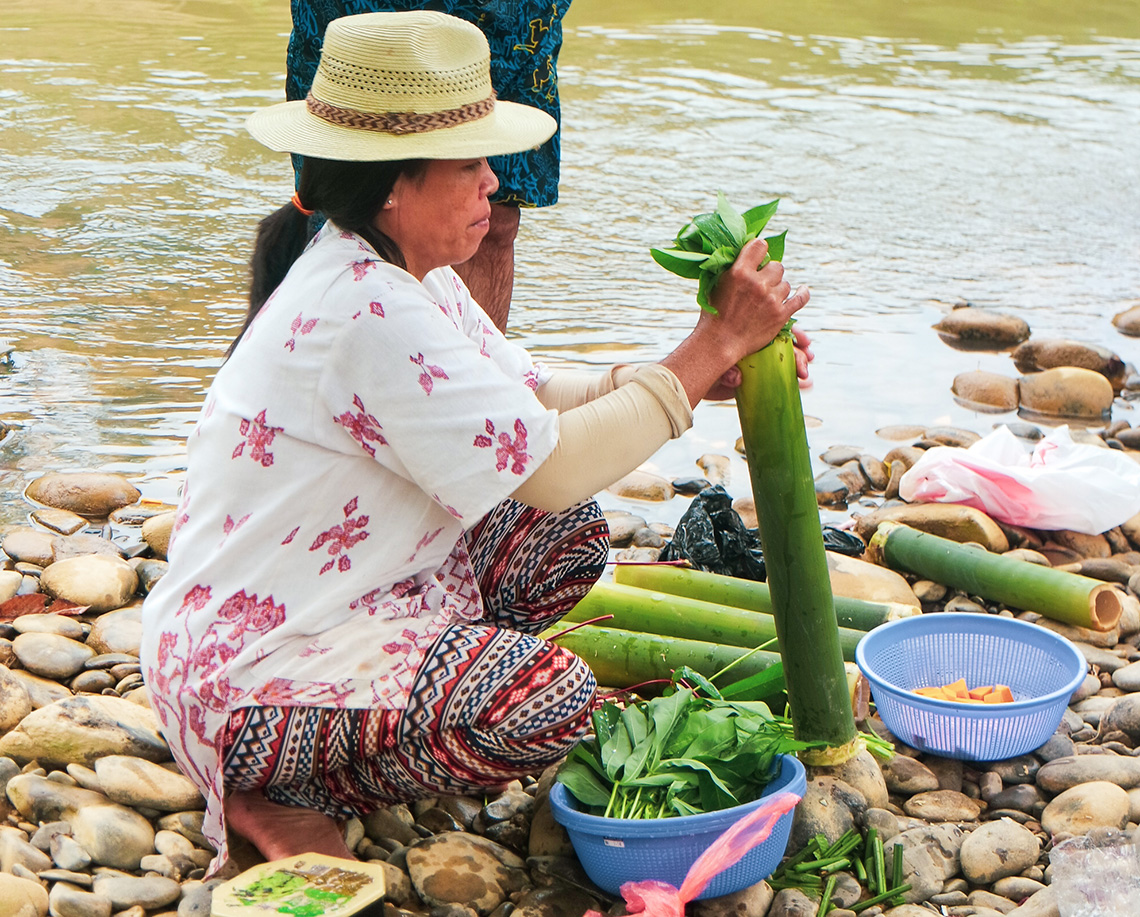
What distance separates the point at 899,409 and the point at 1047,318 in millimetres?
1644

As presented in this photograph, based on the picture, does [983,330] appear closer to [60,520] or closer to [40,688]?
[60,520]

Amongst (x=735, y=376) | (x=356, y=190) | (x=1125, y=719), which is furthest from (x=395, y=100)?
(x=1125, y=719)

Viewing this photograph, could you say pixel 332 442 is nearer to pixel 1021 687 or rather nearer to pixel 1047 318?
pixel 1021 687

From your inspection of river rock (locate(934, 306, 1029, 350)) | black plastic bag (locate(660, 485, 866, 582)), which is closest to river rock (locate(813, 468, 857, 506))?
black plastic bag (locate(660, 485, 866, 582))

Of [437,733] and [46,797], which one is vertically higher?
[437,733]

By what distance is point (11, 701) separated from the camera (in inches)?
110

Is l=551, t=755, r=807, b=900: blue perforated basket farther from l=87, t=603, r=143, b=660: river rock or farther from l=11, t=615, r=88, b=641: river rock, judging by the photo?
l=11, t=615, r=88, b=641: river rock

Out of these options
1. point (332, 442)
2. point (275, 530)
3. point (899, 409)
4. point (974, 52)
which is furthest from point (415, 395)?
point (974, 52)

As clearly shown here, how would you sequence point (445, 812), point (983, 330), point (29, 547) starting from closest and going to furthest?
point (445, 812)
point (29, 547)
point (983, 330)

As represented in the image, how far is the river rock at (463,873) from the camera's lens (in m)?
2.35

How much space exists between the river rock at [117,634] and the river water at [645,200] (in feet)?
3.57

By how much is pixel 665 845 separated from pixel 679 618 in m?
0.97

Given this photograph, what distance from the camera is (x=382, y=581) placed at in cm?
233

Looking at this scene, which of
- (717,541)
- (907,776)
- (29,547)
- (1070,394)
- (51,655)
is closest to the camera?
Answer: (907,776)
